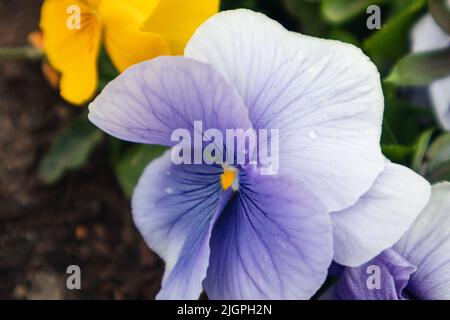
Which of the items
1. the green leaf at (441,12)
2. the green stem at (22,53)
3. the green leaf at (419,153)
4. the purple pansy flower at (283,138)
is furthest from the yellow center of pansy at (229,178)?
the green stem at (22,53)

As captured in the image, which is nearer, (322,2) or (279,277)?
(279,277)

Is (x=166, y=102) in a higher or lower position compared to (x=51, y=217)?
higher

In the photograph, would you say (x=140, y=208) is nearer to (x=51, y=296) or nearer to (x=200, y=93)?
(x=200, y=93)

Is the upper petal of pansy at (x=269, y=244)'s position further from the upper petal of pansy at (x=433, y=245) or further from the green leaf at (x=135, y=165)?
the green leaf at (x=135, y=165)

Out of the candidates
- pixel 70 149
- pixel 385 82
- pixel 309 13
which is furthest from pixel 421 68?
pixel 70 149

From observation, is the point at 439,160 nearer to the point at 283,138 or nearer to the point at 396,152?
the point at 396,152
